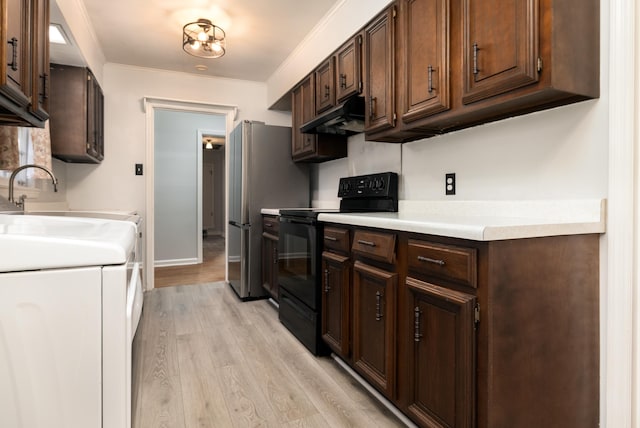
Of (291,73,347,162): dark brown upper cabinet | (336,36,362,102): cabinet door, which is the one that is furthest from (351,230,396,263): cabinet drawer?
(291,73,347,162): dark brown upper cabinet

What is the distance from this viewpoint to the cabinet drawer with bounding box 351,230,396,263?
5.05 ft

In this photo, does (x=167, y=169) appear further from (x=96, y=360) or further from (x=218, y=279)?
(x=96, y=360)

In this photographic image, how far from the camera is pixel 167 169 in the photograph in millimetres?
5375

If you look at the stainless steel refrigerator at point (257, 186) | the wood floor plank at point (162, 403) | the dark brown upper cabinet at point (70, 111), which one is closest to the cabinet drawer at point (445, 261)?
the wood floor plank at point (162, 403)

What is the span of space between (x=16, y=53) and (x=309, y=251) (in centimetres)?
169

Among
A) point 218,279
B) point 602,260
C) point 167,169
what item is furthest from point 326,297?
point 167,169

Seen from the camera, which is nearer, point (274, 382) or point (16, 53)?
point (16, 53)

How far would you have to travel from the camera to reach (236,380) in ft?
6.41

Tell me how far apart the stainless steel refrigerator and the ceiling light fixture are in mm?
712

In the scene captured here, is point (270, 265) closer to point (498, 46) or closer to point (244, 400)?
point (244, 400)

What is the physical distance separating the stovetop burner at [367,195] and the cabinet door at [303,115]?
0.49m

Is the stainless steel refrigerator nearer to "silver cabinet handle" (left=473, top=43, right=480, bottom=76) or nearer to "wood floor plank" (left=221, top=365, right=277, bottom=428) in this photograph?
"wood floor plank" (left=221, top=365, right=277, bottom=428)

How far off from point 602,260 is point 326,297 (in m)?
Result: 1.32

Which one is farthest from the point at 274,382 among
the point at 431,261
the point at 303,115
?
the point at 303,115
